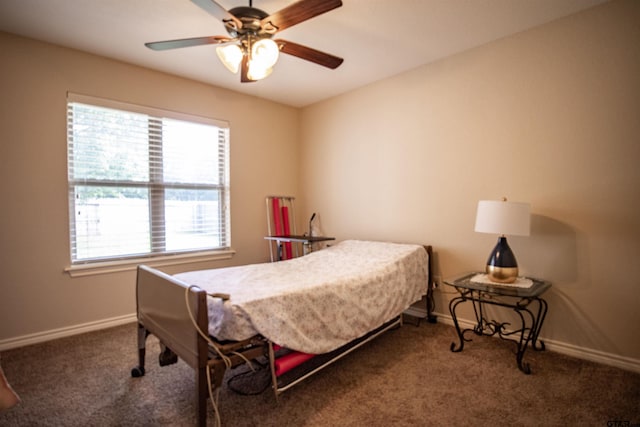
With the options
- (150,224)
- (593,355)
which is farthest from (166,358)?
(593,355)

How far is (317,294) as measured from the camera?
188 centimetres

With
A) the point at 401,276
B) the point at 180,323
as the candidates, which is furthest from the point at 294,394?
the point at 401,276

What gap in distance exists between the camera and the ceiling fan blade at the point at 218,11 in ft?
4.97

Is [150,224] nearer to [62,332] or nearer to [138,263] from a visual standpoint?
[138,263]

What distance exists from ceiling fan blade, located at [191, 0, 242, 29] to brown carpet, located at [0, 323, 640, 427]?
2.10 meters

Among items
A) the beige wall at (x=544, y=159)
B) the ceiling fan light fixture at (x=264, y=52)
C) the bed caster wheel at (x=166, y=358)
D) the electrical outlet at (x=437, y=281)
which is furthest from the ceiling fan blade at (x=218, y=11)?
the electrical outlet at (x=437, y=281)

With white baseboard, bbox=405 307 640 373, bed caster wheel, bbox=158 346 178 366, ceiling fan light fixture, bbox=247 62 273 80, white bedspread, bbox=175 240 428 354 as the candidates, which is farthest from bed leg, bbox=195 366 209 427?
white baseboard, bbox=405 307 640 373

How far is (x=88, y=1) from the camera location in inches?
81.3

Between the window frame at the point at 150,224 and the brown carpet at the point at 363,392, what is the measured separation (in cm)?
70

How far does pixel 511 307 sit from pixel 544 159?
1154 millimetres

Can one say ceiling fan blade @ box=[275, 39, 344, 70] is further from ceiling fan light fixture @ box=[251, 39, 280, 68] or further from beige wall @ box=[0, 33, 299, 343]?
beige wall @ box=[0, 33, 299, 343]

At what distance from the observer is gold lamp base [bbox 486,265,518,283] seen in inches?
88.6

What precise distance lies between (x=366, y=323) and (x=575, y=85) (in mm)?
2267

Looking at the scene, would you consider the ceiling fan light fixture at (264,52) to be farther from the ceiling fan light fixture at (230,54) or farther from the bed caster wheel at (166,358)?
the bed caster wheel at (166,358)
